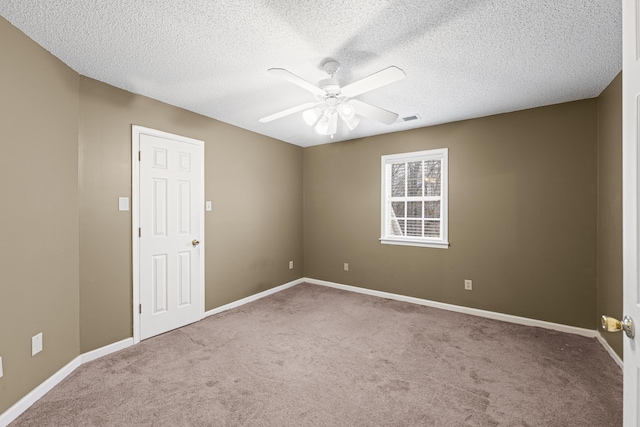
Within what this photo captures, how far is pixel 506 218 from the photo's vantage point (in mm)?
3379

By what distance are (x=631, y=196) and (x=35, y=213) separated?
3.20 metres

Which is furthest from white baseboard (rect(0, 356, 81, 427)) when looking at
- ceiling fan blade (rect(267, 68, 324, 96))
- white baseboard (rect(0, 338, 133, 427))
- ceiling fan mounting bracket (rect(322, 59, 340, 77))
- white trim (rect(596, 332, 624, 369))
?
white trim (rect(596, 332, 624, 369))

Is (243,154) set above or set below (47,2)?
below

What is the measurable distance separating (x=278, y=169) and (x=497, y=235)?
10.6ft

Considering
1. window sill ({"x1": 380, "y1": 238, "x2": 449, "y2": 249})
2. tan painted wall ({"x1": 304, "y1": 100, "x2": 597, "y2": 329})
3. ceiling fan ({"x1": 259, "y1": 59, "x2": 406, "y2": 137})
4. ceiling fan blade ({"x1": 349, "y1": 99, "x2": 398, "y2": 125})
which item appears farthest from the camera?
window sill ({"x1": 380, "y1": 238, "x2": 449, "y2": 249})

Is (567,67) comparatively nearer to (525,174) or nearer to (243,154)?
(525,174)

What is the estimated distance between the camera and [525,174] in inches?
128

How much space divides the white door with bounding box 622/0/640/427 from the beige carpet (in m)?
1.15

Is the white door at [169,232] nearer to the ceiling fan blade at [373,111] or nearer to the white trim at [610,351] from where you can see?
the ceiling fan blade at [373,111]

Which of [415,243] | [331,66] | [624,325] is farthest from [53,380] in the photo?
[415,243]

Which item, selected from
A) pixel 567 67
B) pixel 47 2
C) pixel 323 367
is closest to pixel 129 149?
pixel 47 2

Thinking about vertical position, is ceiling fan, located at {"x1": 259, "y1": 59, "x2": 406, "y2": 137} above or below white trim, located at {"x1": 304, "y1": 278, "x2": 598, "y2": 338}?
above

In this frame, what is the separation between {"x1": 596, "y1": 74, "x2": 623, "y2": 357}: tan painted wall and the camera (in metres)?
2.41

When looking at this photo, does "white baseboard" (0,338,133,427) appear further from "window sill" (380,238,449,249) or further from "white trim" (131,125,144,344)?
"window sill" (380,238,449,249)
